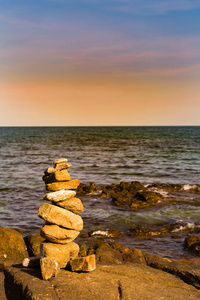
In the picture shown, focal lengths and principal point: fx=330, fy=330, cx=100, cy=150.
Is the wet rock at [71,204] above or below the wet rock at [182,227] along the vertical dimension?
above

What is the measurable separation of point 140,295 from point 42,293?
213cm

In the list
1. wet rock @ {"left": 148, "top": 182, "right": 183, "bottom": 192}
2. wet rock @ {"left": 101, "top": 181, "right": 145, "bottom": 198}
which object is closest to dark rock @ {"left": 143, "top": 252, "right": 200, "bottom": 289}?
wet rock @ {"left": 101, "top": 181, "right": 145, "bottom": 198}

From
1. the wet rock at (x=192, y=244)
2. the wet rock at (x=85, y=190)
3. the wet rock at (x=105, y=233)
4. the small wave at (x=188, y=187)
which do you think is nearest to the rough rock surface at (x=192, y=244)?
the wet rock at (x=192, y=244)

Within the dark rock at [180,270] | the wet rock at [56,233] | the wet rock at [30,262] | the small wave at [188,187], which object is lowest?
the small wave at [188,187]

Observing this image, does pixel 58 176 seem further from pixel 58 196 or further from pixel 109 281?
pixel 109 281

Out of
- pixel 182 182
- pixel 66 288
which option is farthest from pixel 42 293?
pixel 182 182

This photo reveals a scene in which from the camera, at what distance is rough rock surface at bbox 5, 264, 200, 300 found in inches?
282

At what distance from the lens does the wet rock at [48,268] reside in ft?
25.7

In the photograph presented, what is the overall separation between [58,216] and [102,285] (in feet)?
7.11

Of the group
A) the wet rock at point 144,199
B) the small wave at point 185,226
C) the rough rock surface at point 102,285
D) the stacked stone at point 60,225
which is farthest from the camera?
the wet rock at point 144,199

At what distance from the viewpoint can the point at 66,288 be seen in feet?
24.2

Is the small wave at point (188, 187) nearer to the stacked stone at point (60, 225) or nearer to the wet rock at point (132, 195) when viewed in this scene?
the wet rock at point (132, 195)

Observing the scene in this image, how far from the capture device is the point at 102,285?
7.62 metres

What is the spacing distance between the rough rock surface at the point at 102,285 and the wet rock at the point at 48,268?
4.7 inches
